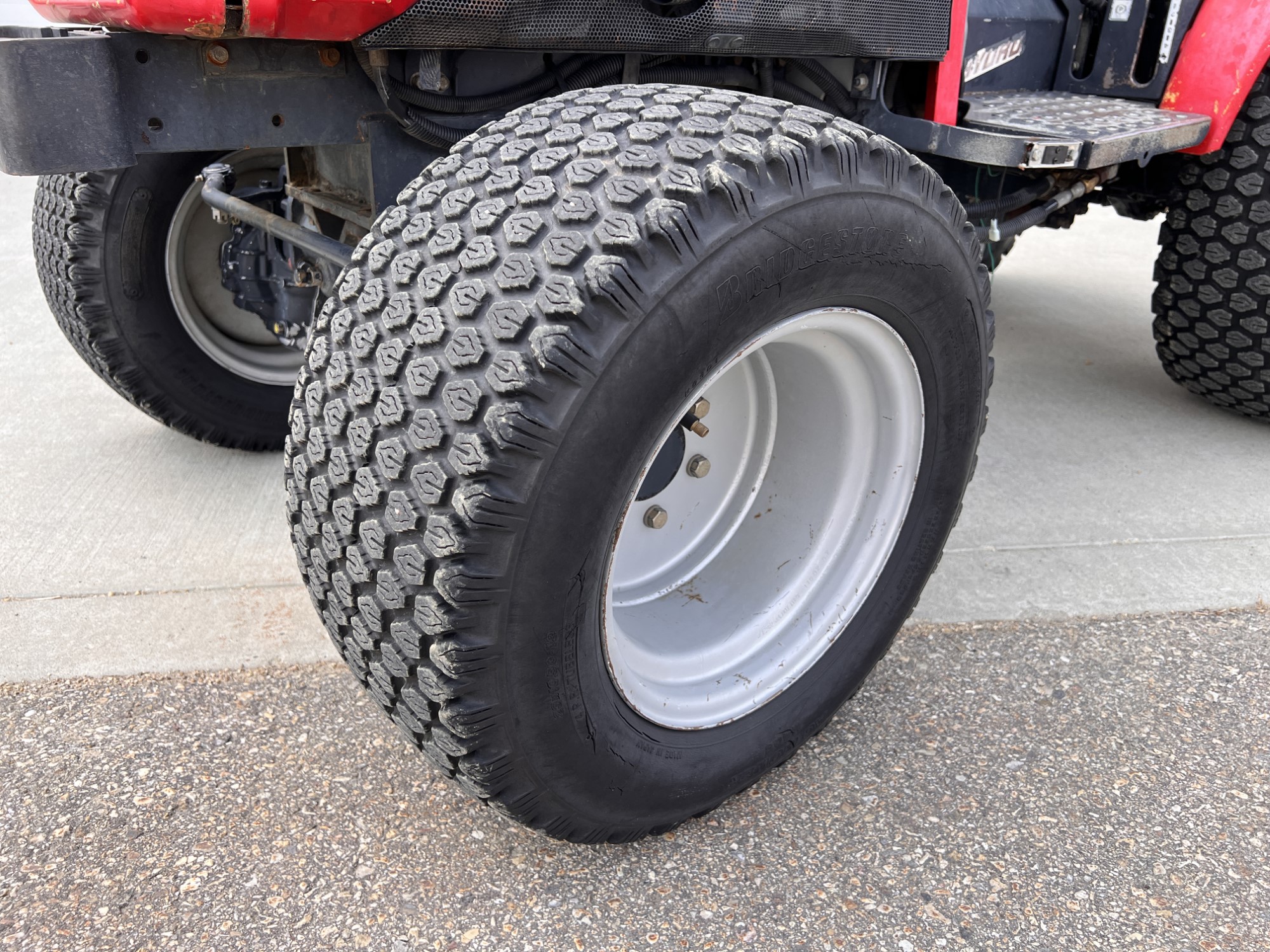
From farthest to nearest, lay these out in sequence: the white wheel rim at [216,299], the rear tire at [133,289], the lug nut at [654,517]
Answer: the white wheel rim at [216,299]
the rear tire at [133,289]
the lug nut at [654,517]

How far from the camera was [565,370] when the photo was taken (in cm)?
124

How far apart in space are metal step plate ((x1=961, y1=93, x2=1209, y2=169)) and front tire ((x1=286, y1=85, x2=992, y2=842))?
62 cm

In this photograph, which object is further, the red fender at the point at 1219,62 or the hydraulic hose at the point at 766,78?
the red fender at the point at 1219,62

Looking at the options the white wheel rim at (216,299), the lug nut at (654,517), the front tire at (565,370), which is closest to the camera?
the front tire at (565,370)

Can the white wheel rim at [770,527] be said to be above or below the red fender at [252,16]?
below

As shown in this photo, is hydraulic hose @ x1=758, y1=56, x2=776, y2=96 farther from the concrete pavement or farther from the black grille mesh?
the concrete pavement

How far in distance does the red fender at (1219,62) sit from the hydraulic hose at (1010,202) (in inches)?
17.4

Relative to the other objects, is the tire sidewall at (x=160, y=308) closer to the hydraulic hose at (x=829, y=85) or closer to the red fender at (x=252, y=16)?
the red fender at (x=252, y=16)

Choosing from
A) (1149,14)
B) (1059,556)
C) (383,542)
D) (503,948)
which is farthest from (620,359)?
Answer: (1149,14)

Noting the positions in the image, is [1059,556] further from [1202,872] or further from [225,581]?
[225,581]

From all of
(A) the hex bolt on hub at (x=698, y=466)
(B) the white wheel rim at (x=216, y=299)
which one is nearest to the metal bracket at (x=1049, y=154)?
(A) the hex bolt on hub at (x=698, y=466)

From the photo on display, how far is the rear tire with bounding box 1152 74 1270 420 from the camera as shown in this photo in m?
2.89

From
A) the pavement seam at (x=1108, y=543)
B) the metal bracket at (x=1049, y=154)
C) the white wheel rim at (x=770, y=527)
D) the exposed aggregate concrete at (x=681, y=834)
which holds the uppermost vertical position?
the metal bracket at (x=1049, y=154)

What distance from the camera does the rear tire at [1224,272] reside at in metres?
2.89
